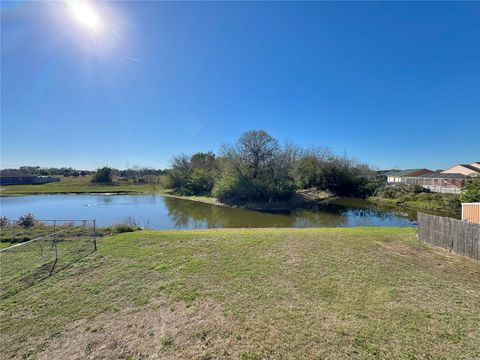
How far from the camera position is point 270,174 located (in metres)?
26.0

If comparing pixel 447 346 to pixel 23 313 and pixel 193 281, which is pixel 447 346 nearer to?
pixel 193 281

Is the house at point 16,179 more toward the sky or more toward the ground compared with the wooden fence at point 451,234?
more toward the sky

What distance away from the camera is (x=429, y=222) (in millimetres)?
7668

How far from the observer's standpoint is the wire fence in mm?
5547

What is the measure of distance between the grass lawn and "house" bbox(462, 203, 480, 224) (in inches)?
87.0

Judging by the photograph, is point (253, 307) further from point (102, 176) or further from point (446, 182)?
point (102, 176)

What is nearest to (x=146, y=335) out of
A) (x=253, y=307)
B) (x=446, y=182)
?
(x=253, y=307)

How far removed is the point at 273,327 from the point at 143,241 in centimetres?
637

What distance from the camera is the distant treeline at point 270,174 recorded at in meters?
25.8

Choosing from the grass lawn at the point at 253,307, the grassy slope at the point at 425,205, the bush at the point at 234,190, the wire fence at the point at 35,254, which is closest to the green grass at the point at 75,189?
the bush at the point at 234,190

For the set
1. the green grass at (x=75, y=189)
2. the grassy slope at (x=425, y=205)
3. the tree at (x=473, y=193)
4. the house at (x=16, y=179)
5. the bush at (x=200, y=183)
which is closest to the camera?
the tree at (x=473, y=193)

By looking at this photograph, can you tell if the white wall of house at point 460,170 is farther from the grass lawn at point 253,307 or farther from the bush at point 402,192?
the grass lawn at point 253,307

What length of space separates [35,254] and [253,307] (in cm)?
779

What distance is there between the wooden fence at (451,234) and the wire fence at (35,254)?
11.1m
